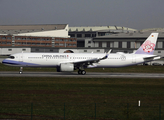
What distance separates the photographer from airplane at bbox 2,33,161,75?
48219 millimetres

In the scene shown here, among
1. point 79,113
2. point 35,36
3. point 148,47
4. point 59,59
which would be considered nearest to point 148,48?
point 148,47

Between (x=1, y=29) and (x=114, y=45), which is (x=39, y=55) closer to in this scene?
(x=114, y=45)

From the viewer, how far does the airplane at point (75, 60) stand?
Answer: 48.2 metres

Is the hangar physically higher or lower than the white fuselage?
higher

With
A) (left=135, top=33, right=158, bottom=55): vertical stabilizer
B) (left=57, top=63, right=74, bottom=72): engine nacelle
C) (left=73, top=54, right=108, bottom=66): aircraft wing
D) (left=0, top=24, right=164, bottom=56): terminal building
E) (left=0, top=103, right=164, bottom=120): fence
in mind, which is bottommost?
(left=0, top=103, right=164, bottom=120): fence

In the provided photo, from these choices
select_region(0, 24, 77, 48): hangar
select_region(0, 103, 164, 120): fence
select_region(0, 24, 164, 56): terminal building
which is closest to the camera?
select_region(0, 103, 164, 120): fence

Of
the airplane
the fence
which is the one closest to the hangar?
the airplane

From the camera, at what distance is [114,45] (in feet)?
416

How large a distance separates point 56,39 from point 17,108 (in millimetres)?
121997

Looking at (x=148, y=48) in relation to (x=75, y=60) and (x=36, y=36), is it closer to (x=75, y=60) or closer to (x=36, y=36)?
(x=75, y=60)

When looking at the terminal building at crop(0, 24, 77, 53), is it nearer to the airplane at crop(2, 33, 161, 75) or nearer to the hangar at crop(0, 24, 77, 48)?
the hangar at crop(0, 24, 77, 48)

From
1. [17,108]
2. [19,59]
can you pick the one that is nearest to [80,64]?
[19,59]

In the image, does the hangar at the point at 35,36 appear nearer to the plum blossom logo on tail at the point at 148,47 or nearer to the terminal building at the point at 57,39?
the terminal building at the point at 57,39

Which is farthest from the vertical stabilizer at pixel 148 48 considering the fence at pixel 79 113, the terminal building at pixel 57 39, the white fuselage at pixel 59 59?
the terminal building at pixel 57 39
